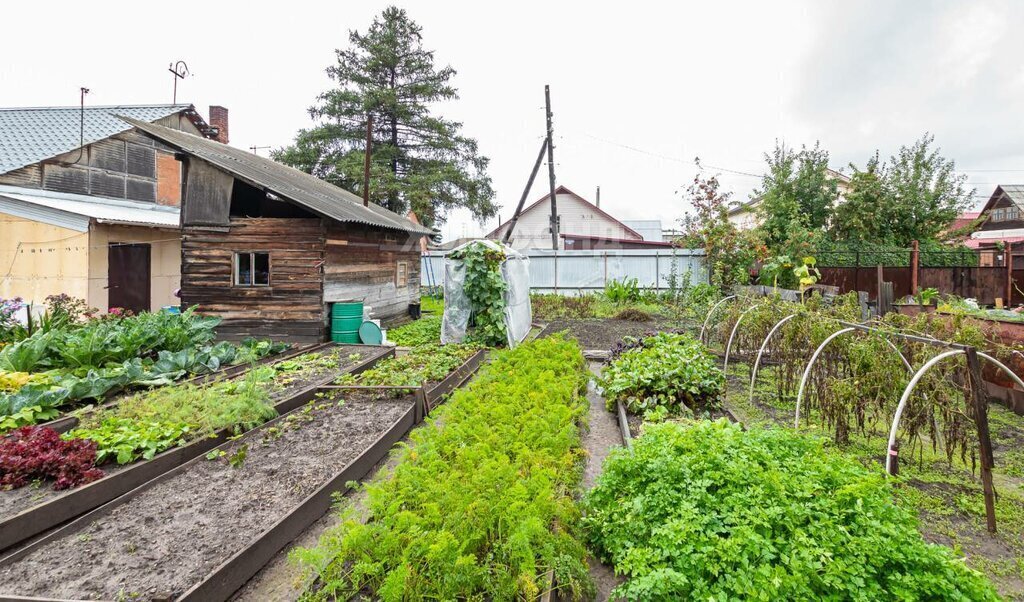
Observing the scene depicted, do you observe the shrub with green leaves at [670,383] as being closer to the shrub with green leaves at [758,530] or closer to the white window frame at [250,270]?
the shrub with green leaves at [758,530]

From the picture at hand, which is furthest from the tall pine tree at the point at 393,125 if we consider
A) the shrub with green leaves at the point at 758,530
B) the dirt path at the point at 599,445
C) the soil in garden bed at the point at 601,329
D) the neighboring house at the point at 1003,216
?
the neighboring house at the point at 1003,216

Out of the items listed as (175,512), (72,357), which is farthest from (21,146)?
(175,512)

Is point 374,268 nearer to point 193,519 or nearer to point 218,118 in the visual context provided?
point 193,519

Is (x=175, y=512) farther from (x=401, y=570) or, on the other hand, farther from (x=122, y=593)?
(x=401, y=570)

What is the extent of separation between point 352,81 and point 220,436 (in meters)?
22.8

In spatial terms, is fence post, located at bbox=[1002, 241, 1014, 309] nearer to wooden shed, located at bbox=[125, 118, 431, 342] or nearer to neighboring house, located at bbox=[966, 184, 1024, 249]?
wooden shed, located at bbox=[125, 118, 431, 342]

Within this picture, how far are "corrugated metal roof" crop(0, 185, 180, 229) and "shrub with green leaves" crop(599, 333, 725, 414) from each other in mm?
11558

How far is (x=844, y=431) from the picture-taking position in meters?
4.45

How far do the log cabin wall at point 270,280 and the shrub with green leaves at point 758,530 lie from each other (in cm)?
814

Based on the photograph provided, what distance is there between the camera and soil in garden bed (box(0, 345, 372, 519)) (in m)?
3.56

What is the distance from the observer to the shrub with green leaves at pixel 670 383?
17.7 ft

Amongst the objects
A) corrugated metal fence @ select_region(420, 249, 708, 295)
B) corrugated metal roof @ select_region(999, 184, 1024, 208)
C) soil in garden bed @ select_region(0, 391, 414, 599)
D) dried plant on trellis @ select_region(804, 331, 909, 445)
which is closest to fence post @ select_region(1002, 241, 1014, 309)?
corrugated metal fence @ select_region(420, 249, 708, 295)

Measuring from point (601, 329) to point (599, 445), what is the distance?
742 centimetres

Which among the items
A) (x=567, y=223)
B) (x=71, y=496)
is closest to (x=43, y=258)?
(x=71, y=496)
